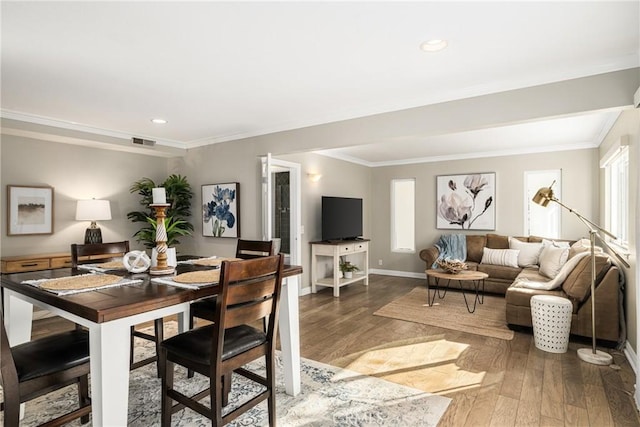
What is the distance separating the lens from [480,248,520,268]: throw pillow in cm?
554

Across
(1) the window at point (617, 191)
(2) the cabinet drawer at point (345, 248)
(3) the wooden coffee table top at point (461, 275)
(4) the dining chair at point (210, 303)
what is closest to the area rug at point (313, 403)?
(4) the dining chair at point (210, 303)

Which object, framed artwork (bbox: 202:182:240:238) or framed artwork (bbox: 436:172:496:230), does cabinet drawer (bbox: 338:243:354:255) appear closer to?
framed artwork (bbox: 202:182:240:238)

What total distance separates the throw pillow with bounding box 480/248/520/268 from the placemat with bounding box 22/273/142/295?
A: 211 inches

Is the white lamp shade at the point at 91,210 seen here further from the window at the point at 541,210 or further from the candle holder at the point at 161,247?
the window at the point at 541,210

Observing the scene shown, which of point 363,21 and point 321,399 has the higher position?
point 363,21

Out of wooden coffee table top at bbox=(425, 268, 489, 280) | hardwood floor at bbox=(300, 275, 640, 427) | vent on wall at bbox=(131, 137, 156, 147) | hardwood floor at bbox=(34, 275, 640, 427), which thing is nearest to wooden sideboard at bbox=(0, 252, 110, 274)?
hardwood floor at bbox=(34, 275, 640, 427)

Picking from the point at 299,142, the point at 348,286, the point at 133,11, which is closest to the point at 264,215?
the point at 299,142

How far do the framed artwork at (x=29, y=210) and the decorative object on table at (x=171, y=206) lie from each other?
96cm

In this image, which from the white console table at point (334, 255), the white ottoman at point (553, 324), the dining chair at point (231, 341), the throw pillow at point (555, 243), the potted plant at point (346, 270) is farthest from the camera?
the potted plant at point (346, 270)

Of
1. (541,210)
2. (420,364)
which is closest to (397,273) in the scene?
(541,210)

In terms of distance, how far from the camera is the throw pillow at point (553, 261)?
14.8ft

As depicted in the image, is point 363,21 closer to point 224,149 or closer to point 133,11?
point 133,11

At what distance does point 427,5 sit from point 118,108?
123 inches

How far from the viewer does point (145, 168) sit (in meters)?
5.35
